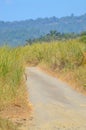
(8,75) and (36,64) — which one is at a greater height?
(8,75)

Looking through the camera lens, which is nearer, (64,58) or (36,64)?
(64,58)

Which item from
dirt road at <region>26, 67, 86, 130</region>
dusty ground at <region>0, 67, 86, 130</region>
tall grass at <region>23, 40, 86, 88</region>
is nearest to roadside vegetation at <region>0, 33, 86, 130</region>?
tall grass at <region>23, 40, 86, 88</region>

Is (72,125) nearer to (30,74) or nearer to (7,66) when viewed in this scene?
(7,66)

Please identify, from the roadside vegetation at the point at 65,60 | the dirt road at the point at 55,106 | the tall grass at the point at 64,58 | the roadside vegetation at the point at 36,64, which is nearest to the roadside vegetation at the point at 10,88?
the roadside vegetation at the point at 36,64

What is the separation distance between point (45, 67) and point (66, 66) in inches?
116

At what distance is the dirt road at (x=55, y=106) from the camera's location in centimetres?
1132

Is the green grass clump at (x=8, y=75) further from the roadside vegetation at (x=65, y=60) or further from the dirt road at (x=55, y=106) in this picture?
the roadside vegetation at (x=65, y=60)

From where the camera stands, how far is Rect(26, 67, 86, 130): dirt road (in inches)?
446

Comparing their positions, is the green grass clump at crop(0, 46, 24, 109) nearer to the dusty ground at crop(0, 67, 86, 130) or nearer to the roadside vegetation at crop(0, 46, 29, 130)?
the roadside vegetation at crop(0, 46, 29, 130)

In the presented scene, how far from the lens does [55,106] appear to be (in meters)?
13.6

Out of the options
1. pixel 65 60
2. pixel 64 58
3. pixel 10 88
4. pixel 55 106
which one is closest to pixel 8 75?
pixel 10 88

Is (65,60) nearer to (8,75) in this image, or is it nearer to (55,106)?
(8,75)

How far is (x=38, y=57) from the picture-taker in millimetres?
29438

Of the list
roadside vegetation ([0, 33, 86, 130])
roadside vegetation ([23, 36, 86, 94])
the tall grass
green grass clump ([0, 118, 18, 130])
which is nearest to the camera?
green grass clump ([0, 118, 18, 130])
